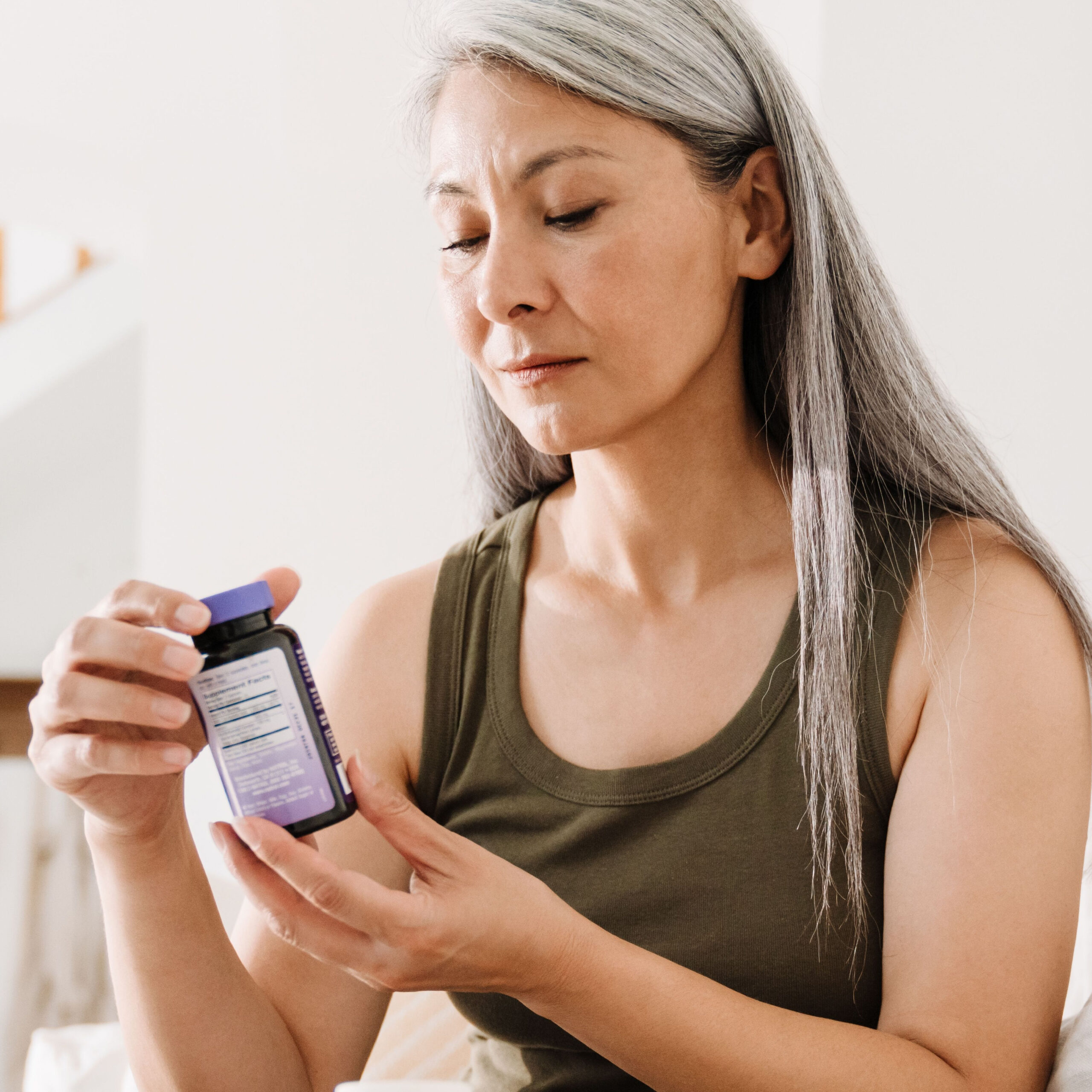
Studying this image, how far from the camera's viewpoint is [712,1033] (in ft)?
2.71

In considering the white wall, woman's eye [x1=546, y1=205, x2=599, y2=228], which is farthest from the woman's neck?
the white wall

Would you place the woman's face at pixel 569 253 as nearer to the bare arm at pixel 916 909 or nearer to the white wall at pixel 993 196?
the bare arm at pixel 916 909

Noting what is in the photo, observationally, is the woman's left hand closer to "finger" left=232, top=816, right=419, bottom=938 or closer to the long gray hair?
"finger" left=232, top=816, right=419, bottom=938

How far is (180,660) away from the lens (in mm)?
743

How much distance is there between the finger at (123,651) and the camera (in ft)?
2.44

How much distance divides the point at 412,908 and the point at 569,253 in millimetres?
509

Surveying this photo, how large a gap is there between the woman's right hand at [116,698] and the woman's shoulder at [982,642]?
20.5 inches

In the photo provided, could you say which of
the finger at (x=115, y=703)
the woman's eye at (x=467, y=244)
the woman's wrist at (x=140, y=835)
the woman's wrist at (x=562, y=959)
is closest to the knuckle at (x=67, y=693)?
the finger at (x=115, y=703)

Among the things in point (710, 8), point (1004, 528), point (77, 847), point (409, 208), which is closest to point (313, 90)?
point (409, 208)

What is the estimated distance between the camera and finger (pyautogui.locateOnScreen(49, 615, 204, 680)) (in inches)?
29.3

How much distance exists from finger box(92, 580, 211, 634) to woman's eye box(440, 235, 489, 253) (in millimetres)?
394

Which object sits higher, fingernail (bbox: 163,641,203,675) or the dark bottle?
fingernail (bbox: 163,641,203,675)

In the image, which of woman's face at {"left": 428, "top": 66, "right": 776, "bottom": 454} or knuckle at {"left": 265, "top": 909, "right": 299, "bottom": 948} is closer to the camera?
knuckle at {"left": 265, "top": 909, "right": 299, "bottom": 948}

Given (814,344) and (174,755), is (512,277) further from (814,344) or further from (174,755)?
(174,755)
